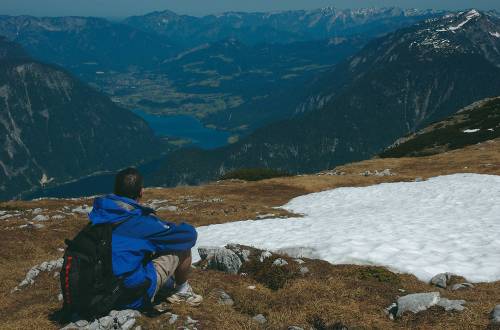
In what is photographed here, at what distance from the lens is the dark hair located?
1016 centimetres

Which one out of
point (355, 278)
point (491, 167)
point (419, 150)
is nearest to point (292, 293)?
point (355, 278)

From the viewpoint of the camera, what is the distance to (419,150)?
86188 mm

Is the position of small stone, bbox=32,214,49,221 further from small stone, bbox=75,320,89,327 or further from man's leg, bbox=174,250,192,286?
small stone, bbox=75,320,89,327

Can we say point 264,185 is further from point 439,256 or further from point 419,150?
point 419,150

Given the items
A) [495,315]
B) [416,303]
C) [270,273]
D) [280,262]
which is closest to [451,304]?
[416,303]

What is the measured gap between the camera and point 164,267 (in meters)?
10.9

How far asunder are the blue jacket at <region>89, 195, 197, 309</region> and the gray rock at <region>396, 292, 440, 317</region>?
5.57 metres

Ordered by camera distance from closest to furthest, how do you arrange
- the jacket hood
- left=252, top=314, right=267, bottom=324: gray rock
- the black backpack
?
the black backpack
the jacket hood
left=252, top=314, right=267, bottom=324: gray rock

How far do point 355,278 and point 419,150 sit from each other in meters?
76.7

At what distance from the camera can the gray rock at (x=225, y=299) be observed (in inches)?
504

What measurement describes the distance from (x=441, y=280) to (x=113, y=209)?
10337 mm

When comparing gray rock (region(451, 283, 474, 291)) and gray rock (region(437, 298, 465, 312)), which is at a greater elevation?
gray rock (region(437, 298, 465, 312))

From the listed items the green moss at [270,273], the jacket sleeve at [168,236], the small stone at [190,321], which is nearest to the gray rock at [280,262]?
the green moss at [270,273]

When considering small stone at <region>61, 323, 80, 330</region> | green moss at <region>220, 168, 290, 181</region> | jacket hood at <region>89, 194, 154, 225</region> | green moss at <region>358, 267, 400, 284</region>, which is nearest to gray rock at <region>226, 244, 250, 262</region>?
green moss at <region>358, 267, 400, 284</region>
